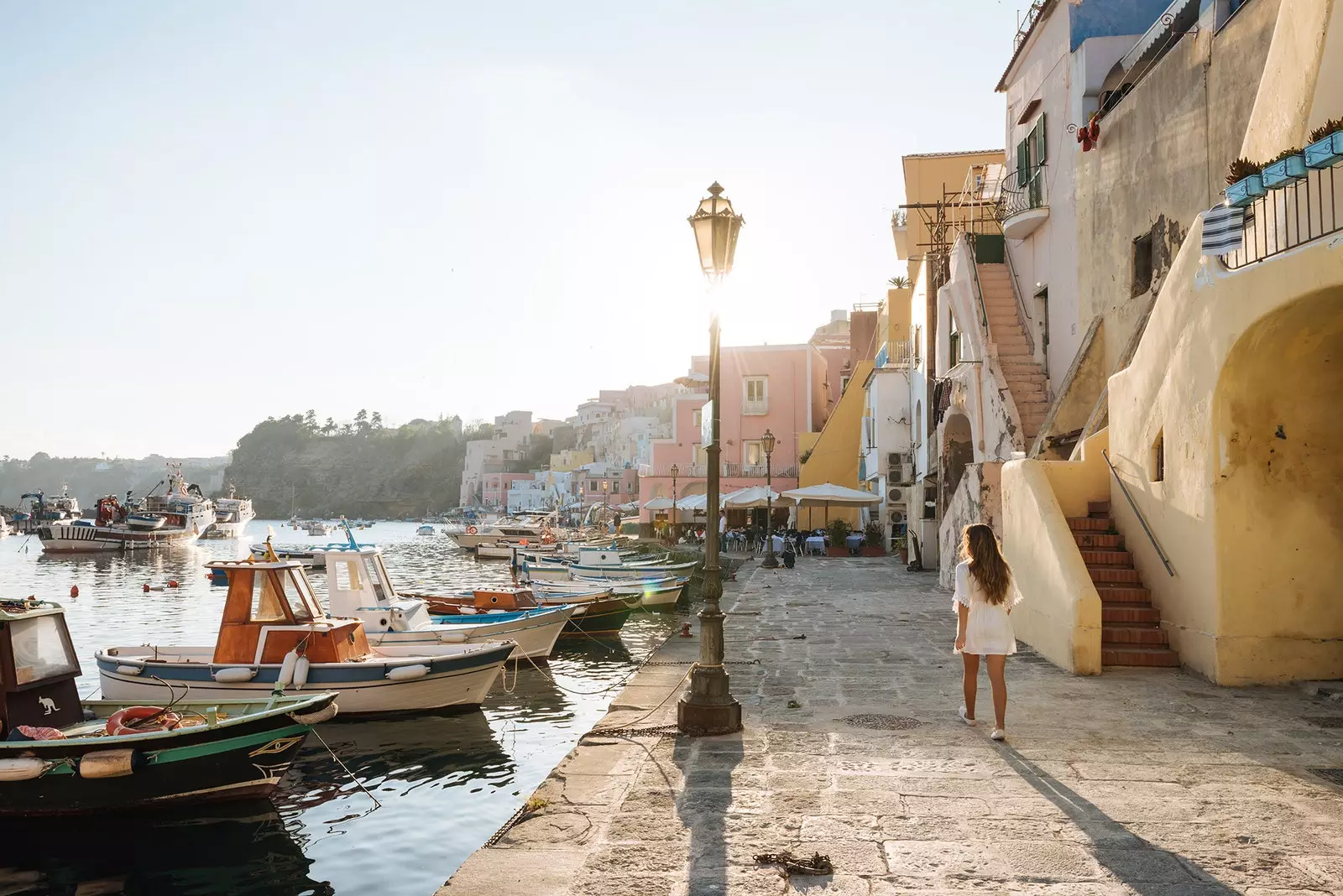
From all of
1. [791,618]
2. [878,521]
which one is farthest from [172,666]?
[878,521]

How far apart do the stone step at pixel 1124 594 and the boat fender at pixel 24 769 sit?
10.5 metres

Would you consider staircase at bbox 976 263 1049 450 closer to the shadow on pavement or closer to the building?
the building

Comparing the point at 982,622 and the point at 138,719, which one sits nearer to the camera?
the point at 982,622

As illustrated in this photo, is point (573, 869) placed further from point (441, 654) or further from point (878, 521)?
point (878, 521)

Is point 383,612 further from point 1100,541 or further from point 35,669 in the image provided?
point 1100,541

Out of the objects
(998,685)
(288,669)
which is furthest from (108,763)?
(998,685)

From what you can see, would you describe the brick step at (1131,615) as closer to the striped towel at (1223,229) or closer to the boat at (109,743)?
the striped towel at (1223,229)

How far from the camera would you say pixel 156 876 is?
8.06 metres

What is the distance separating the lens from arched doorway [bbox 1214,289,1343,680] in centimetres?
923

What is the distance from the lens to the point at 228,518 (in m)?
103

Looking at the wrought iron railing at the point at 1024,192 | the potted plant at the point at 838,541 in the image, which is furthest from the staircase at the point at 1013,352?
the potted plant at the point at 838,541

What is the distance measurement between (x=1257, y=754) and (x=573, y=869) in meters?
4.98

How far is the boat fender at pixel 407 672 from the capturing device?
1297 centimetres

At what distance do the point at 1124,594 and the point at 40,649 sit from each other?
1127 cm
